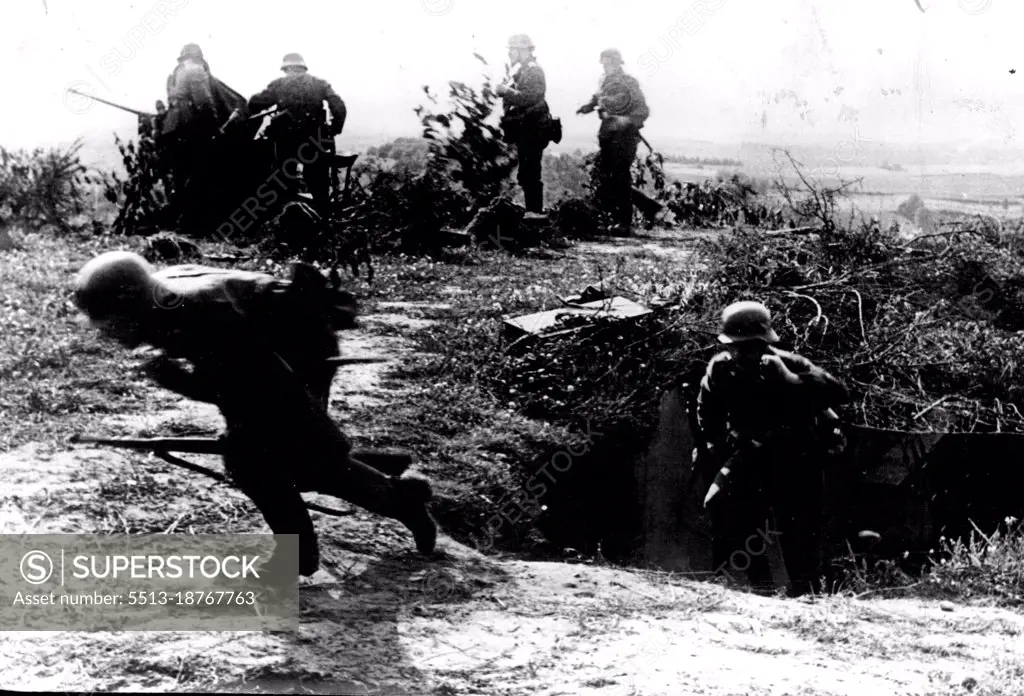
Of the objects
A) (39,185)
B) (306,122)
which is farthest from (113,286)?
(39,185)

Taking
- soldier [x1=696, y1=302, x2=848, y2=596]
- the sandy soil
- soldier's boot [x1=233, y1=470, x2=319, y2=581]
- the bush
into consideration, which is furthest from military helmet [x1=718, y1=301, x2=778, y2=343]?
the bush

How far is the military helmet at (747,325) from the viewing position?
16.7 feet

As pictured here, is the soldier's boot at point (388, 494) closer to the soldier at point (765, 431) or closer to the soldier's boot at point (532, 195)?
the soldier at point (765, 431)

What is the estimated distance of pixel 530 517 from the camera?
242 inches

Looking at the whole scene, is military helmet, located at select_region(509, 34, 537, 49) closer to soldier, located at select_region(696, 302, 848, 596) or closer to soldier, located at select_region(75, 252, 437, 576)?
soldier, located at select_region(696, 302, 848, 596)

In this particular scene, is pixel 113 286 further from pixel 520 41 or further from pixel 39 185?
pixel 520 41

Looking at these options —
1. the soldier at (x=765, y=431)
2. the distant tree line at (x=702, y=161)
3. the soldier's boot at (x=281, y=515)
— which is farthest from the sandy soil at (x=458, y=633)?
the distant tree line at (x=702, y=161)

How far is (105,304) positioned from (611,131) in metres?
8.64

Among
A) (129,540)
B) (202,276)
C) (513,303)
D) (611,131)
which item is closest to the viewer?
(202,276)

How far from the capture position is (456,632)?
13.1 feet

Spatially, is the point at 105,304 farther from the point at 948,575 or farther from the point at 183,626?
the point at 948,575

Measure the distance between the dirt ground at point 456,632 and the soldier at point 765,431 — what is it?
0.58 metres

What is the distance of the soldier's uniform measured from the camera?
1069 cm

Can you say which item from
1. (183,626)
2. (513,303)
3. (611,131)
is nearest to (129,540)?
(183,626)
